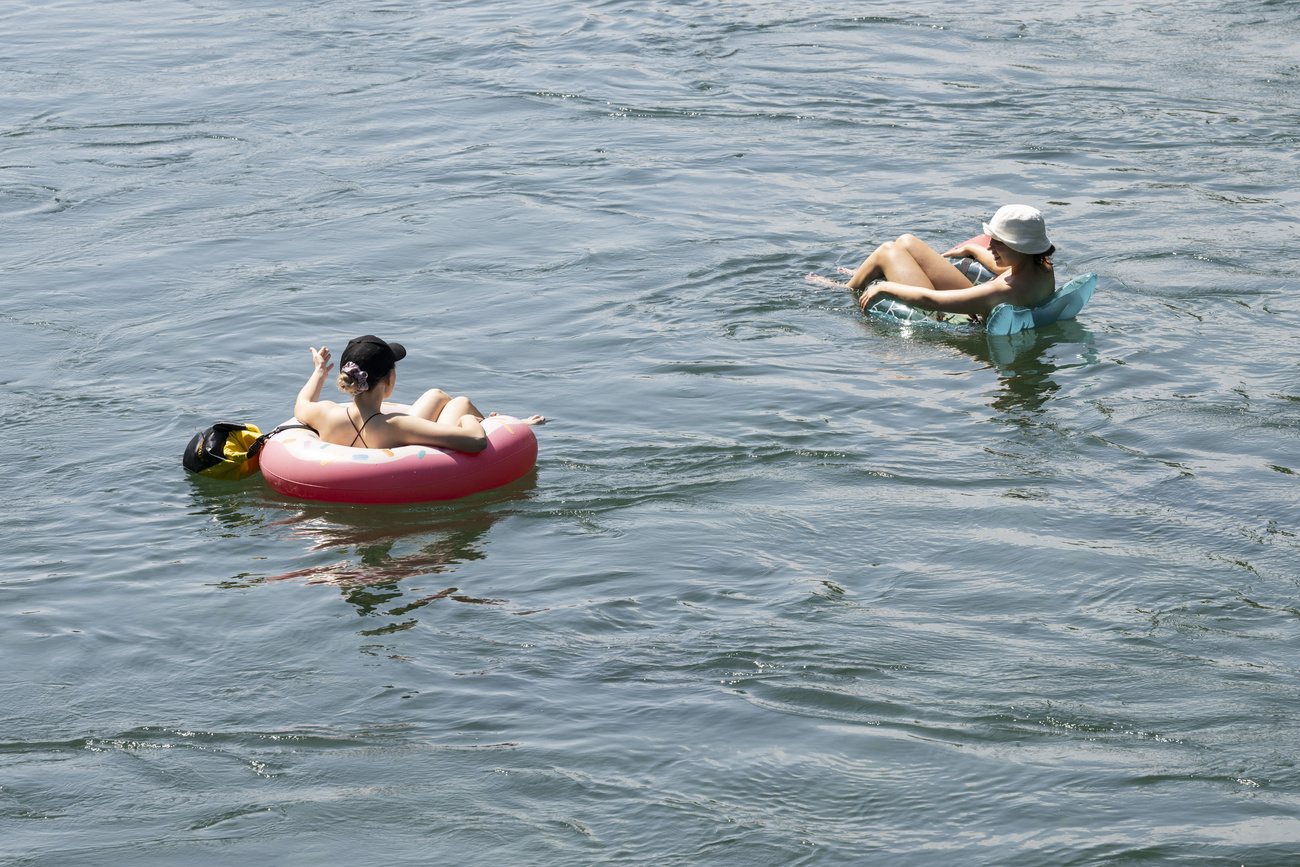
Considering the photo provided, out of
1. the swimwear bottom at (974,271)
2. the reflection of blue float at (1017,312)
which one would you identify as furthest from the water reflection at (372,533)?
the swimwear bottom at (974,271)

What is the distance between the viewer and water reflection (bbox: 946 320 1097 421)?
898cm

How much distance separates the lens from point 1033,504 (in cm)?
743

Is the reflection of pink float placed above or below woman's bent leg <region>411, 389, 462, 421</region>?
below

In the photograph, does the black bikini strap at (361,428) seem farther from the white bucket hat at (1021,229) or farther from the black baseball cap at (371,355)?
the white bucket hat at (1021,229)

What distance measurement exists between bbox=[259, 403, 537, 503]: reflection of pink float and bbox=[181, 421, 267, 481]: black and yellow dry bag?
175 millimetres

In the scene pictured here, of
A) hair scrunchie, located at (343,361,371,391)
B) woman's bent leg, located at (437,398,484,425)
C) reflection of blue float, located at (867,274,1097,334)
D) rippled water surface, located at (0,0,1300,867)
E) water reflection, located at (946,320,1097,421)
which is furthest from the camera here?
reflection of blue float, located at (867,274,1097,334)

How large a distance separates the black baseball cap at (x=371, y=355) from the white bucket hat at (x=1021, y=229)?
4149 mm

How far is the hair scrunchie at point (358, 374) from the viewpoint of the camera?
742 centimetres

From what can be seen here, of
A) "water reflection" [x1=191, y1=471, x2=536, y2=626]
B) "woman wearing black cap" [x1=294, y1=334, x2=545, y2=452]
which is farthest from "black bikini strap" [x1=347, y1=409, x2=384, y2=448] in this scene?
"water reflection" [x1=191, y1=471, x2=536, y2=626]

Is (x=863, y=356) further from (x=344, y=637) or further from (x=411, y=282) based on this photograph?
(x=344, y=637)

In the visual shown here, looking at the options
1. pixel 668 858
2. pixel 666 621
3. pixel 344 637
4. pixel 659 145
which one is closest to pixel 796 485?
pixel 666 621

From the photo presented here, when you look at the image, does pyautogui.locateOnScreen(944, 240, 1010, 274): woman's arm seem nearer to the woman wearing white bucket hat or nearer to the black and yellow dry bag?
the woman wearing white bucket hat

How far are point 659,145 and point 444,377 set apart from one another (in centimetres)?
629

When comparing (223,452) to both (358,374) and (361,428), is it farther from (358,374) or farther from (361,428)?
(358,374)
